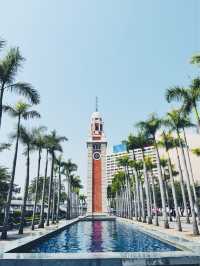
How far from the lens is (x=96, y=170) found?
239 ft

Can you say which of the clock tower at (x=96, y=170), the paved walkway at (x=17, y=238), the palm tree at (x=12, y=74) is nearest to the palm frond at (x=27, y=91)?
the palm tree at (x=12, y=74)

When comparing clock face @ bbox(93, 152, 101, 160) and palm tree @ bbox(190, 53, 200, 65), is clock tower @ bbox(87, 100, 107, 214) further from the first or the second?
palm tree @ bbox(190, 53, 200, 65)

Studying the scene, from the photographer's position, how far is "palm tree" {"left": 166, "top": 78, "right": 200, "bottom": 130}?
1738 centimetres

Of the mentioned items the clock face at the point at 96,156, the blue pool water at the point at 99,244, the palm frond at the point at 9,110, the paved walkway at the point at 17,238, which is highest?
the clock face at the point at 96,156

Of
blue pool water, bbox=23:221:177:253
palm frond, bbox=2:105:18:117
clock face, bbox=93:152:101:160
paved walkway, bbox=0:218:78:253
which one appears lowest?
blue pool water, bbox=23:221:177:253

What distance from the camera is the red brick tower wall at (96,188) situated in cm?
6869

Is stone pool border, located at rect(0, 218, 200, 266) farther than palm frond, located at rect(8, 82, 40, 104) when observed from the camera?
No

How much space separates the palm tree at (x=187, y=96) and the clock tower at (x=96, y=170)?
53954 mm

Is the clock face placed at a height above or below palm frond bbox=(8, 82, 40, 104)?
above

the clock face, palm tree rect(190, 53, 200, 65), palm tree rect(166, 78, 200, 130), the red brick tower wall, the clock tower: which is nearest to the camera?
palm tree rect(190, 53, 200, 65)

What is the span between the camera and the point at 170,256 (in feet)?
27.3

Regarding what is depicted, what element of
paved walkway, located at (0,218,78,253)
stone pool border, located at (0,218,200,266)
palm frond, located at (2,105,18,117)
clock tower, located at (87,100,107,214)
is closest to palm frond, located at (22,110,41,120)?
palm frond, located at (2,105,18,117)

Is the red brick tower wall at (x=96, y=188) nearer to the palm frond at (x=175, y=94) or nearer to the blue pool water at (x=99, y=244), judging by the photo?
the blue pool water at (x=99, y=244)

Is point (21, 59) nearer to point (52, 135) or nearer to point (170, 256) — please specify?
point (170, 256)
